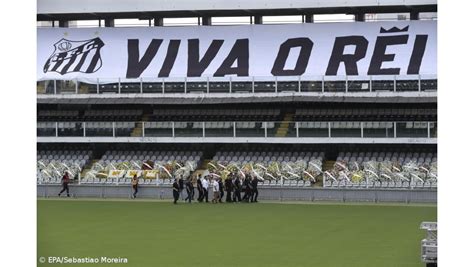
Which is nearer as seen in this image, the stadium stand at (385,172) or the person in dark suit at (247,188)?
the person in dark suit at (247,188)

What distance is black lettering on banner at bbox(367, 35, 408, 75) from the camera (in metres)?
40.2

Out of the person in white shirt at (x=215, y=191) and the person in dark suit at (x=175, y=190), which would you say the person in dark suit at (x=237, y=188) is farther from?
the person in dark suit at (x=175, y=190)

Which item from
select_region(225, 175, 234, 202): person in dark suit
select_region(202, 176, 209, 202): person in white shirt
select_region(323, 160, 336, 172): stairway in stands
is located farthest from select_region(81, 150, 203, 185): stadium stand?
select_region(323, 160, 336, 172): stairway in stands

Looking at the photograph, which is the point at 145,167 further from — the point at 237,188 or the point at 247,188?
the point at 247,188

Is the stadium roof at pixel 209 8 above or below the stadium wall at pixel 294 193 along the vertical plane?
above

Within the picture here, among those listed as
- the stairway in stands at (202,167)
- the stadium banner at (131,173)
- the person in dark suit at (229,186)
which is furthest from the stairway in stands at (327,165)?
the stadium banner at (131,173)

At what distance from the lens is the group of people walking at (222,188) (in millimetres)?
34031

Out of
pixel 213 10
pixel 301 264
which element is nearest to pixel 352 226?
pixel 301 264

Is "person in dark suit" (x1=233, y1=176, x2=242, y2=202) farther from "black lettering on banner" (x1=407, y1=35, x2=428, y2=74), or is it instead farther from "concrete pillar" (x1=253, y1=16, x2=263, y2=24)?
"concrete pillar" (x1=253, y1=16, x2=263, y2=24)

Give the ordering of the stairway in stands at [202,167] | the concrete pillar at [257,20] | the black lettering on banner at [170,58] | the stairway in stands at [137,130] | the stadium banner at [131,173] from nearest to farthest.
Answer: the stadium banner at [131,173], the stairway in stands at [202,167], the stairway in stands at [137,130], the black lettering on banner at [170,58], the concrete pillar at [257,20]

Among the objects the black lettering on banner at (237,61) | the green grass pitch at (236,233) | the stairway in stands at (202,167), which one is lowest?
the green grass pitch at (236,233)

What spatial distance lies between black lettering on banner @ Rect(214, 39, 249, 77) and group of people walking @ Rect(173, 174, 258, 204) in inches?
322

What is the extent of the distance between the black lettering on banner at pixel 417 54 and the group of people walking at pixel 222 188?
9.80 metres

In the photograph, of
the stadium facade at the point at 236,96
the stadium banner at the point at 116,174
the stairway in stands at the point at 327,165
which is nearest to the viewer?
the stadium facade at the point at 236,96
